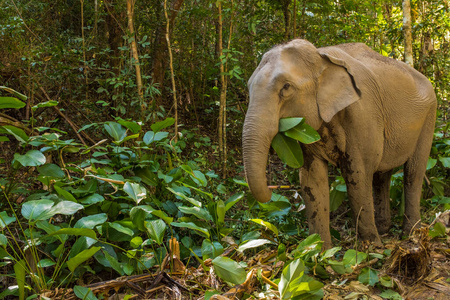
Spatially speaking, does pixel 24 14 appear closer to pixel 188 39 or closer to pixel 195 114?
pixel 188 39

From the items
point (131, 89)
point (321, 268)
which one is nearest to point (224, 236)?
point (321, 268)

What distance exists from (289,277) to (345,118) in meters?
1.73

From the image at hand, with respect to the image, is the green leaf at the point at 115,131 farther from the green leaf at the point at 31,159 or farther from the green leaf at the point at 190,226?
the green leaf at the point at 190,226

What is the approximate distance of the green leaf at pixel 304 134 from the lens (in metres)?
3.33

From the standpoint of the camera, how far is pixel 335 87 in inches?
149

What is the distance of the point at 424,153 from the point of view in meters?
4.83

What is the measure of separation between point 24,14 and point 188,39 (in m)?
3.27

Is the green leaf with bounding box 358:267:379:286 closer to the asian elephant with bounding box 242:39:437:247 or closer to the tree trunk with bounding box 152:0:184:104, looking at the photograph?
the asian elephant with bounding box 242:39:437:247

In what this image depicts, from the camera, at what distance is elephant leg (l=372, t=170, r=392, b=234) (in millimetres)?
5012

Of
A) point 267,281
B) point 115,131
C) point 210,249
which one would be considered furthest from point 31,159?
point 267,281

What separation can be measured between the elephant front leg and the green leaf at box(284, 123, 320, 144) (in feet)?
2.36

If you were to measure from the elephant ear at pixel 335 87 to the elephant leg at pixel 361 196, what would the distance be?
1.89 feet

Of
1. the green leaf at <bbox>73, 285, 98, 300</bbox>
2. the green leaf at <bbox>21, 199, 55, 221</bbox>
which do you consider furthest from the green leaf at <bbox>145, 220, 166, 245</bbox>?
the green leaf at <bbox>21, 199, 55, 221</bbox>

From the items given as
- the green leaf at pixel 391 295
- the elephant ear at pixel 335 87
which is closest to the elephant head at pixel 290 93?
the elephant ear at pixel 335 87
